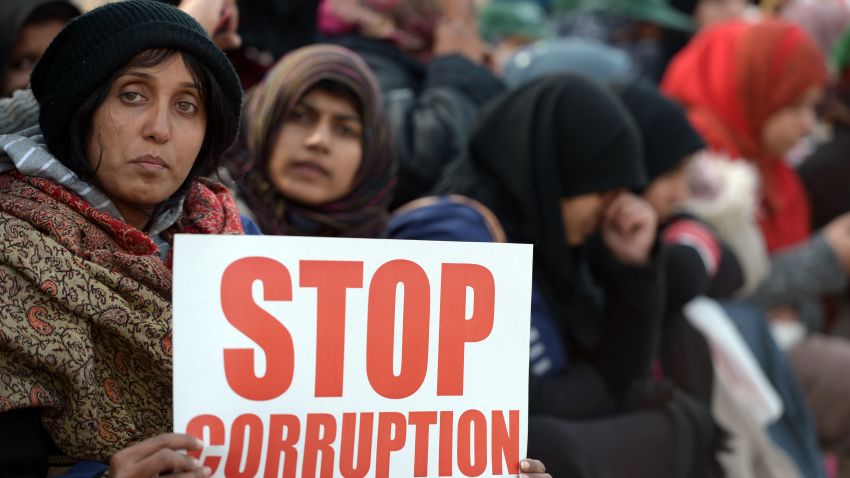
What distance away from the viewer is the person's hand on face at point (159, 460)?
1.52 m

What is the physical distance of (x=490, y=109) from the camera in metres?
3.46

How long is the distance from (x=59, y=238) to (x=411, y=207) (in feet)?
5.21

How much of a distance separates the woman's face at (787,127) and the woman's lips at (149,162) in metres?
3.83

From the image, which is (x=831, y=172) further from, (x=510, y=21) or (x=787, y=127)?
(x=510, y=21)

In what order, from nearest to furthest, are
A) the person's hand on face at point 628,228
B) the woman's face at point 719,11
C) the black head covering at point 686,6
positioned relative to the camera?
the person's hand on face at point 628,228, the woman's face at point 719,11, the black head covering at point 686,6

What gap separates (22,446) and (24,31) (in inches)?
65.0

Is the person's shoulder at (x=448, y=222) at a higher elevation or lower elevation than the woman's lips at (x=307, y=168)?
lower

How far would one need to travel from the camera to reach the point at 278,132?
124 inches

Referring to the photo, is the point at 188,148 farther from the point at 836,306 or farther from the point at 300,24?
the point at 836,306

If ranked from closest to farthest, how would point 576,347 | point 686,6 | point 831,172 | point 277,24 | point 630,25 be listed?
1. point 576,347
2. point 277,24
3. point 831,172
4. point 630,25
5. point 686,6

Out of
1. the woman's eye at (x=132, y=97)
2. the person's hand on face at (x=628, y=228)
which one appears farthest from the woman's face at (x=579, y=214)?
the woman's eye at (x=132, y=97)

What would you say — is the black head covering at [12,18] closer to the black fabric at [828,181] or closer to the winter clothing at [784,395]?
the winter clothing at [784,395]

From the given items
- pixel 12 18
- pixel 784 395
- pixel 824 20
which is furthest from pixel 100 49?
pixel 824 20

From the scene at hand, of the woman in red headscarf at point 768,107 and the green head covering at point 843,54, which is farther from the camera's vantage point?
the green head covering at point 843,54
